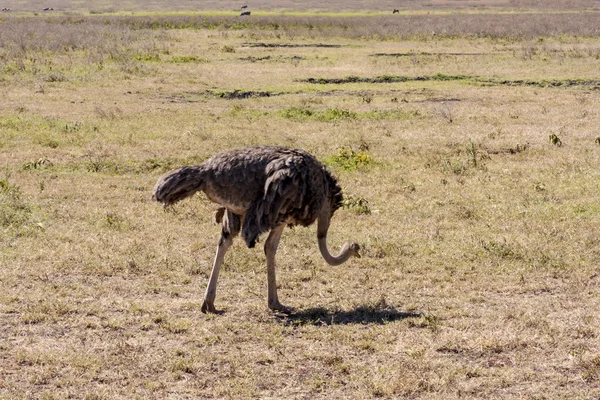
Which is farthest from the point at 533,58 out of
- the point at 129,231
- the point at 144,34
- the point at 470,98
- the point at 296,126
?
the point at 129,231

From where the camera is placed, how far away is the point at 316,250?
1027 cm

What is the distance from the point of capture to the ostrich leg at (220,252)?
8.09 metres

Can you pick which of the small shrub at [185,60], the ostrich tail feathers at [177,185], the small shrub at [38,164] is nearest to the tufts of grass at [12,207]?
the small shrub at [38,164]

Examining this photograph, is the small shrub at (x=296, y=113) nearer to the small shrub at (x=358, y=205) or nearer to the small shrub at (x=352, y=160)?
the small shrub at (x=352, y=160)

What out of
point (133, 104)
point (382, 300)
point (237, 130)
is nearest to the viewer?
point (382, 300)

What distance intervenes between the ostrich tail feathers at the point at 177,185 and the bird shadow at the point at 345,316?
145cm

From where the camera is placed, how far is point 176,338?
7.48 metres

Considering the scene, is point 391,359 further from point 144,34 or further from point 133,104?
point 144,34

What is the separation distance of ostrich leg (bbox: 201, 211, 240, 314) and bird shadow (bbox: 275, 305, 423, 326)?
635 millimetres

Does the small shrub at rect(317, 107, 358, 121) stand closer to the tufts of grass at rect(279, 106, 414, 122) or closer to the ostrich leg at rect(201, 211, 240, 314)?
the tufts of grass at rect(279, 106, 414, 122)

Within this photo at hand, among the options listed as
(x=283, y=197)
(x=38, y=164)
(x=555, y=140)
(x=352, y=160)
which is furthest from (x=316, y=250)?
(x=555, y=140)

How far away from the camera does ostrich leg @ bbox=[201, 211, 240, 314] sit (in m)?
8.09

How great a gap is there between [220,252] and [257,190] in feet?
2.39

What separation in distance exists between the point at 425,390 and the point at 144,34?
36580 mm
